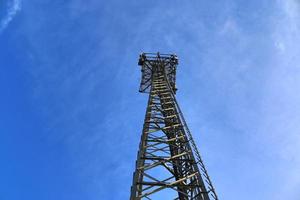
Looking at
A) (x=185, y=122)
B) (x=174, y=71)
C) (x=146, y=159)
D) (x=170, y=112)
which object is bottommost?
(x=146, y=159)

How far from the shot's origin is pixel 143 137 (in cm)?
1449

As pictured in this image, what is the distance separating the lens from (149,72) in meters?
25.4

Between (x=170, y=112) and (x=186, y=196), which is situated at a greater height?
(x=170, y=112)

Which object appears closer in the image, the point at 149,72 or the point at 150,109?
the point at 150,109

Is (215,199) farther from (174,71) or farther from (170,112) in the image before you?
(174,71)

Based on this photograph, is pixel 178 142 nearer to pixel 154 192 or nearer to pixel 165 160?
pixel 165 160

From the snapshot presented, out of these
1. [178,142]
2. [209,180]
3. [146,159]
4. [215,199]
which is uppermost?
[178,142]

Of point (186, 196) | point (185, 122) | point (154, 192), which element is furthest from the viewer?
point (185, 122)

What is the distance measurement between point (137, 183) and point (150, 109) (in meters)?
6.08

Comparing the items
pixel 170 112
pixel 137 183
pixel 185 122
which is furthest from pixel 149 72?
pixel 137 183

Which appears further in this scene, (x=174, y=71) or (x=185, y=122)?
(x=174, y=71)

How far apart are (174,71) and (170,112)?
8.19 meters

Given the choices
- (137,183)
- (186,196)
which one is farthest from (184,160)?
(137,183)

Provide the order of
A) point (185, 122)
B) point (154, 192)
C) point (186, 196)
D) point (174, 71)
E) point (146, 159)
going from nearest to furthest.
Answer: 1. point (154, 192)
2. point (186, 196)
3. point (146, 159)
4. point (185, 122)
5. point (174, 71)
